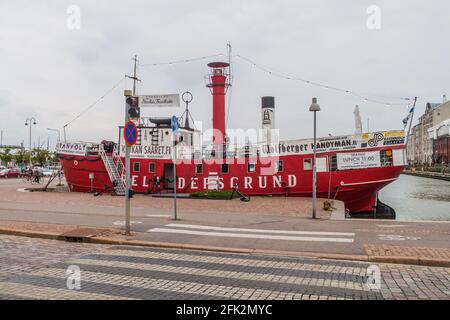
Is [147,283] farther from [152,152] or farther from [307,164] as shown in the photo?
[152,152]

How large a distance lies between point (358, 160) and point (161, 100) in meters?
13.7

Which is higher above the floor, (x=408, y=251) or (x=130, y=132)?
(x=130, y=132)

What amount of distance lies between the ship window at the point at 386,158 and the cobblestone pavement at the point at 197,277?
48.4 feet

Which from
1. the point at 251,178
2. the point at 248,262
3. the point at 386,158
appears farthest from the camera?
the point at 251,178

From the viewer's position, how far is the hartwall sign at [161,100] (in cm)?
2828

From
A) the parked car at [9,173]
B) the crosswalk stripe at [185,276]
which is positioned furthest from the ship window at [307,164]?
the parked car at [9,173]

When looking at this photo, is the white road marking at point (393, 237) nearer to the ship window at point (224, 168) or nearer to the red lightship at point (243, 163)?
the red lightship at point (243, 163)

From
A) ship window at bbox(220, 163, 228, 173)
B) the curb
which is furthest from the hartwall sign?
the curb

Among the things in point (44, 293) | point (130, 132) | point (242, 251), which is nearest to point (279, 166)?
point (130, 132)

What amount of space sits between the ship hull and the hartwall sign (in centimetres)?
388

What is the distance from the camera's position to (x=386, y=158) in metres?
22.4
